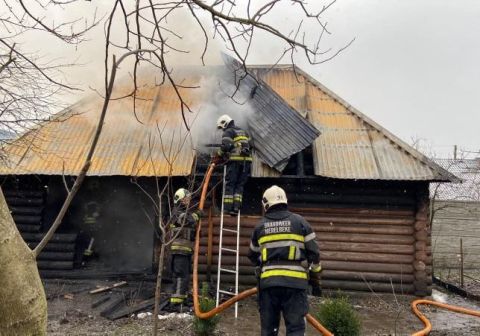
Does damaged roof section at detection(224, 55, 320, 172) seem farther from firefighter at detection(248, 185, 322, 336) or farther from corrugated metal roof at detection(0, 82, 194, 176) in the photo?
firefighter at detection(248, 185, 322, 336)

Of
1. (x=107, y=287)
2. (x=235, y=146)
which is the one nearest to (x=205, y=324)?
(x=235, y=146)

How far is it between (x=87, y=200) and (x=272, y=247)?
673cm

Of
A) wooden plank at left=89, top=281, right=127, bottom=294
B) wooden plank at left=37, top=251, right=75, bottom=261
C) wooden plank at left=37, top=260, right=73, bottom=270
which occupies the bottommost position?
wooden plank at left=89, top=281, right=127, bottom=294

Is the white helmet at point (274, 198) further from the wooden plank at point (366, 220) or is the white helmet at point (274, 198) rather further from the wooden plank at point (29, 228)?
the wooden plank at point (29, 228)

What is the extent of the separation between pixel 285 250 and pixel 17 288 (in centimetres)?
333

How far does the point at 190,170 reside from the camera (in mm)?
8469

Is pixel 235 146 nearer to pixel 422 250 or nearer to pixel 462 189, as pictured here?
pixel 422 250

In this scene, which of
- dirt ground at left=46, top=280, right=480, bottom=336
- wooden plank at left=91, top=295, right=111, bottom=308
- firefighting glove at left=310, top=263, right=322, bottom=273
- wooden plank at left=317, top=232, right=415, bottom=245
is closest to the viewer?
firefighting glove at left=310, top=263, right=322, bottom=273

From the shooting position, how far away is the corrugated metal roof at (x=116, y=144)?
8781 millimetres

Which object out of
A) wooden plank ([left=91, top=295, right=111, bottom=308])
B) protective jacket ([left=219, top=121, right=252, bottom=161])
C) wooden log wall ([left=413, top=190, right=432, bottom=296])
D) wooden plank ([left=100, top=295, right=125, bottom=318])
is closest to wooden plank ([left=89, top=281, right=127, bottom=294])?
wooden plank ([left=91, top=295, right=111, bottom=308])

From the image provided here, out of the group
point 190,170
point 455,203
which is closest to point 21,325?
point 190,170

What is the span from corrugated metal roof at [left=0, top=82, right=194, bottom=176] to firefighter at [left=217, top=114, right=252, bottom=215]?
1108mm

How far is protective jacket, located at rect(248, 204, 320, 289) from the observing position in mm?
4496

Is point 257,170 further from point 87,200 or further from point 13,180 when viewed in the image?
point 13,180
